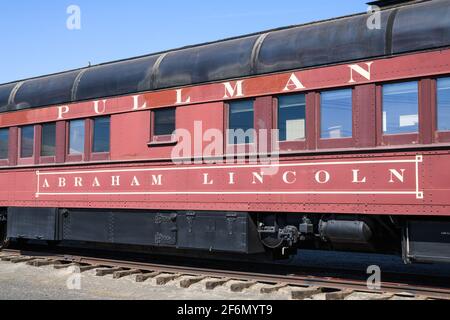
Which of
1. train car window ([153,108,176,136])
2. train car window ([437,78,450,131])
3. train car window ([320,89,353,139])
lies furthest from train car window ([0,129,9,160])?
train car window ([437,78,450,131])

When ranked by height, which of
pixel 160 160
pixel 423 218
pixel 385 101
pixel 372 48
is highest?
pixel 372 48

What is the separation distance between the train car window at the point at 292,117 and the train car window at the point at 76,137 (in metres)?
4.04

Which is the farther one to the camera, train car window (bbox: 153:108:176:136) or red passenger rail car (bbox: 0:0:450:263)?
train car window (bbox: 153:108:176:136)

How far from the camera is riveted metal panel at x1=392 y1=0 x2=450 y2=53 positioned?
6.92m

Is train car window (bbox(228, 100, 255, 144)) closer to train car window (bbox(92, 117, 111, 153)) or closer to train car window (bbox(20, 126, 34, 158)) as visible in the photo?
train car window (bbox(92, 117, 111, 153))

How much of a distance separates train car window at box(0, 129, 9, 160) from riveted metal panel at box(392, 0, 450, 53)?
799 centimetres

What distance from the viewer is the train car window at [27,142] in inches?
443

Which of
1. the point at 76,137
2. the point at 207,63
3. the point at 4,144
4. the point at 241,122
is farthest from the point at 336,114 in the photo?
the point at 4,144

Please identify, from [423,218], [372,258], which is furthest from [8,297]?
[372,258]

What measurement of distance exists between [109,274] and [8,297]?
2088 millimetres

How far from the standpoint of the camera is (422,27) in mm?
7098
